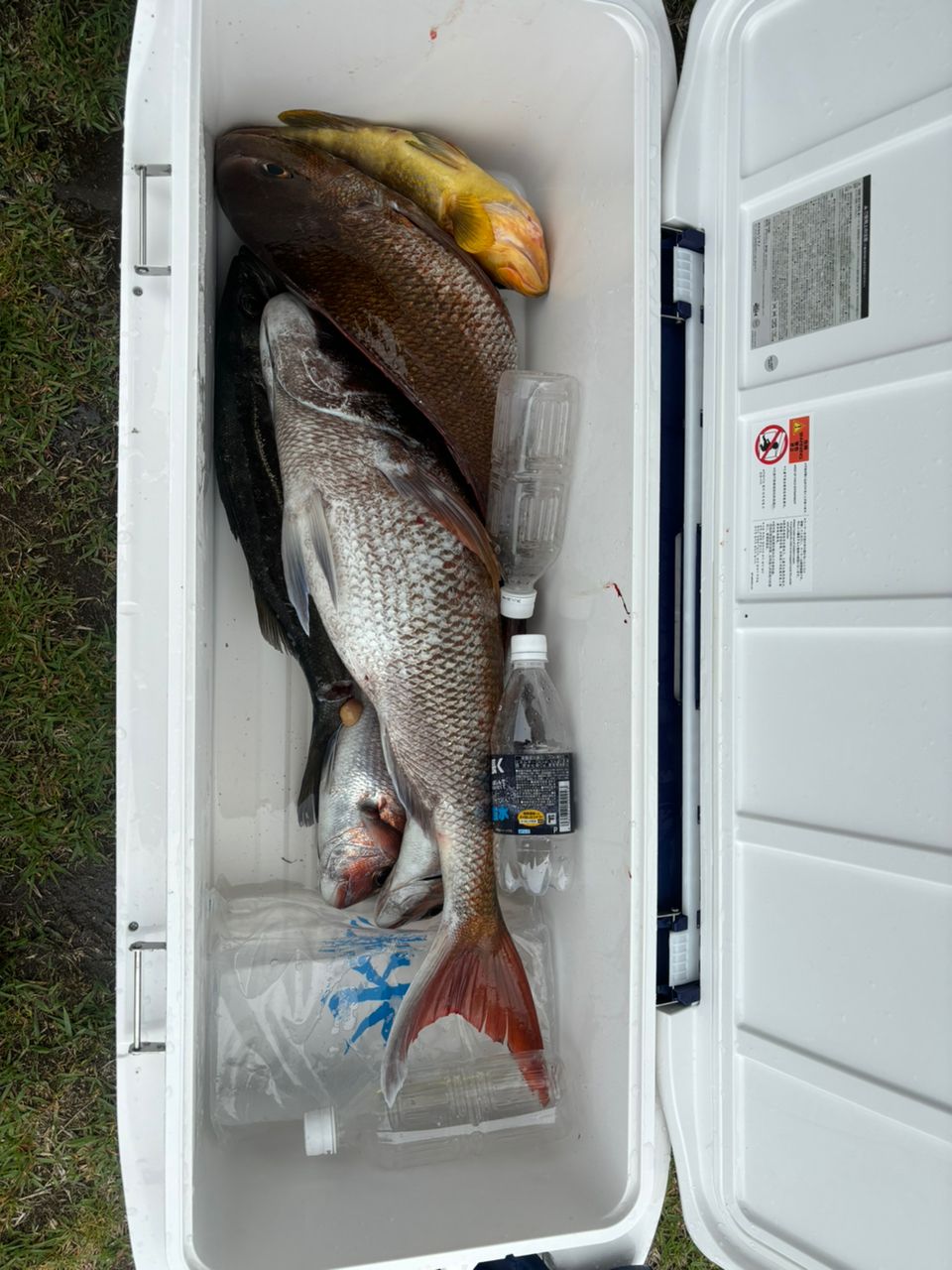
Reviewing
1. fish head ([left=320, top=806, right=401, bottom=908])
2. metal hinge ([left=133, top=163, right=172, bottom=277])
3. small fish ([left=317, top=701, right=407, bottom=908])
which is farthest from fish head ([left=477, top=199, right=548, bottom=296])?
fish head ([left=320, top=806, right=401, bottom=908])

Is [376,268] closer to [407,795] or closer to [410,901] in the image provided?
[407,795]

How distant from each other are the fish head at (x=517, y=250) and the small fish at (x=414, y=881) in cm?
82

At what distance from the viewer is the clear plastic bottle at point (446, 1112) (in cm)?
119

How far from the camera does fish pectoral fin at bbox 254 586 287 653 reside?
1.28 meters

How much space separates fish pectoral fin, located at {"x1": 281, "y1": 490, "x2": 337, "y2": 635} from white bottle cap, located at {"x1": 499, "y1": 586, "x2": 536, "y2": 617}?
0.79ft

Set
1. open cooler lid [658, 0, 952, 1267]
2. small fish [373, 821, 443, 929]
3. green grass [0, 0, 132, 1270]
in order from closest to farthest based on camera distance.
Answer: open cooler lid [658, 0, 952, 1267] < small fish [373, 821, 443, 929] < green grass [0, 0, 132, 1270]

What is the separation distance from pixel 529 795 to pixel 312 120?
986 mm

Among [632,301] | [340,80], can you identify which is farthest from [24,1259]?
[340,80]

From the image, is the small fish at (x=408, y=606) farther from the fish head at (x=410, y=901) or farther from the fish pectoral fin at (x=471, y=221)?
the fish pectoral fin at (x=471, y=221)

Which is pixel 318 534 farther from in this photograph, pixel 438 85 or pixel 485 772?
pixel 438 85

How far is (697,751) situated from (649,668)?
0.49 ft

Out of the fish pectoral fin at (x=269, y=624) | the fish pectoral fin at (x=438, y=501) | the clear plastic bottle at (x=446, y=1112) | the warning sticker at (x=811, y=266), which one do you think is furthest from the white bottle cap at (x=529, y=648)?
the clear plastic bottle at (x=446, y=1112)

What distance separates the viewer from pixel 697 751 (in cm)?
114

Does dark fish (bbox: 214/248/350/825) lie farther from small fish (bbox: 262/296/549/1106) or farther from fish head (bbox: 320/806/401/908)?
fish head (bbox: 320/806/401/908)
